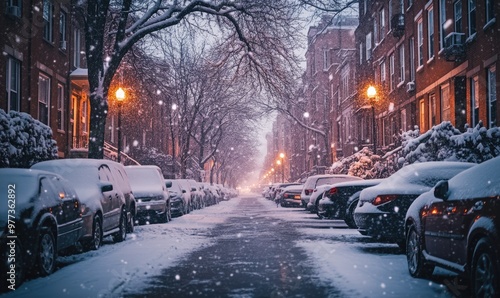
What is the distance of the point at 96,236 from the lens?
12867 mm

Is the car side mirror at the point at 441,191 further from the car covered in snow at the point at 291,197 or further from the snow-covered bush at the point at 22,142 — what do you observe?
the car covered in snow at the point at 291,197

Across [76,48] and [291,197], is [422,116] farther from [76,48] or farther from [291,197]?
[76,48]

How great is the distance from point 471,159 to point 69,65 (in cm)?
1925

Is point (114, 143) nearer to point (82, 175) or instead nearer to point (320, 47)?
point (82, 175)

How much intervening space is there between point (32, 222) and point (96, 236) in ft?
13.4

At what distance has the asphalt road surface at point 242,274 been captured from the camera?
8.06m

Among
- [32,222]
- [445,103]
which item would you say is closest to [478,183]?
[32,222]

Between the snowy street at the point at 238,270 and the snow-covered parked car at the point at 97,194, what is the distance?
385mm

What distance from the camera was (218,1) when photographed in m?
23.0

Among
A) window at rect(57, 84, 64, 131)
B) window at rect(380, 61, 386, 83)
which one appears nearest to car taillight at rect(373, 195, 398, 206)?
window at rect(57, 84, 64, 131)

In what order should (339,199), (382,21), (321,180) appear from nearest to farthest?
1. (339,199)
2. (321,180)
3. (382,21)

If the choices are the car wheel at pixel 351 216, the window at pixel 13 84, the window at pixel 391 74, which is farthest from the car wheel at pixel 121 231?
the window at pixel 391 74

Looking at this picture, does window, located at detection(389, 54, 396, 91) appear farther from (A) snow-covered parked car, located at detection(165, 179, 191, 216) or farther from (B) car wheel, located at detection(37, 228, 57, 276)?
(B) car wheel, located at detection(37, 228, 57, 276)

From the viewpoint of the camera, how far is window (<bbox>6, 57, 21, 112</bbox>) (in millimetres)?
23062
